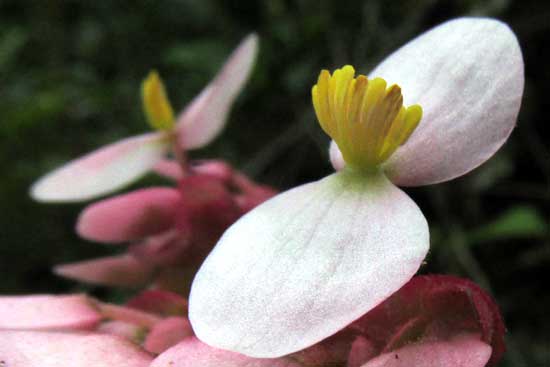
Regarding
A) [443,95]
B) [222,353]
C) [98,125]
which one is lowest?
[222,353]

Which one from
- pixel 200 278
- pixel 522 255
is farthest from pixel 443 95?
pixel 522 255

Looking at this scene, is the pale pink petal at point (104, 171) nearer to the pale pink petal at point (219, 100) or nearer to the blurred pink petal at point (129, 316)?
the pale pink petal at point (219, 100)

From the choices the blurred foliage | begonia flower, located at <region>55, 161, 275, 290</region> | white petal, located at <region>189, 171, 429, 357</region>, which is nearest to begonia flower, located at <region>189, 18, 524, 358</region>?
white petal, located at <region>189, 171, 429, 357</region>

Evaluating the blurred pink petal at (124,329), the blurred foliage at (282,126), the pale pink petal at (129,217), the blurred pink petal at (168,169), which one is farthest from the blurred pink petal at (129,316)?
the blurred foliage at (282,126)

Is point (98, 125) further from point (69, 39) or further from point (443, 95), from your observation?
point (443, 95)

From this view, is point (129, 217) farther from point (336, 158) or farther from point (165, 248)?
point (336, 158)

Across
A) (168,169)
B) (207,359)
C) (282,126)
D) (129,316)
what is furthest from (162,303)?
(282,126)
